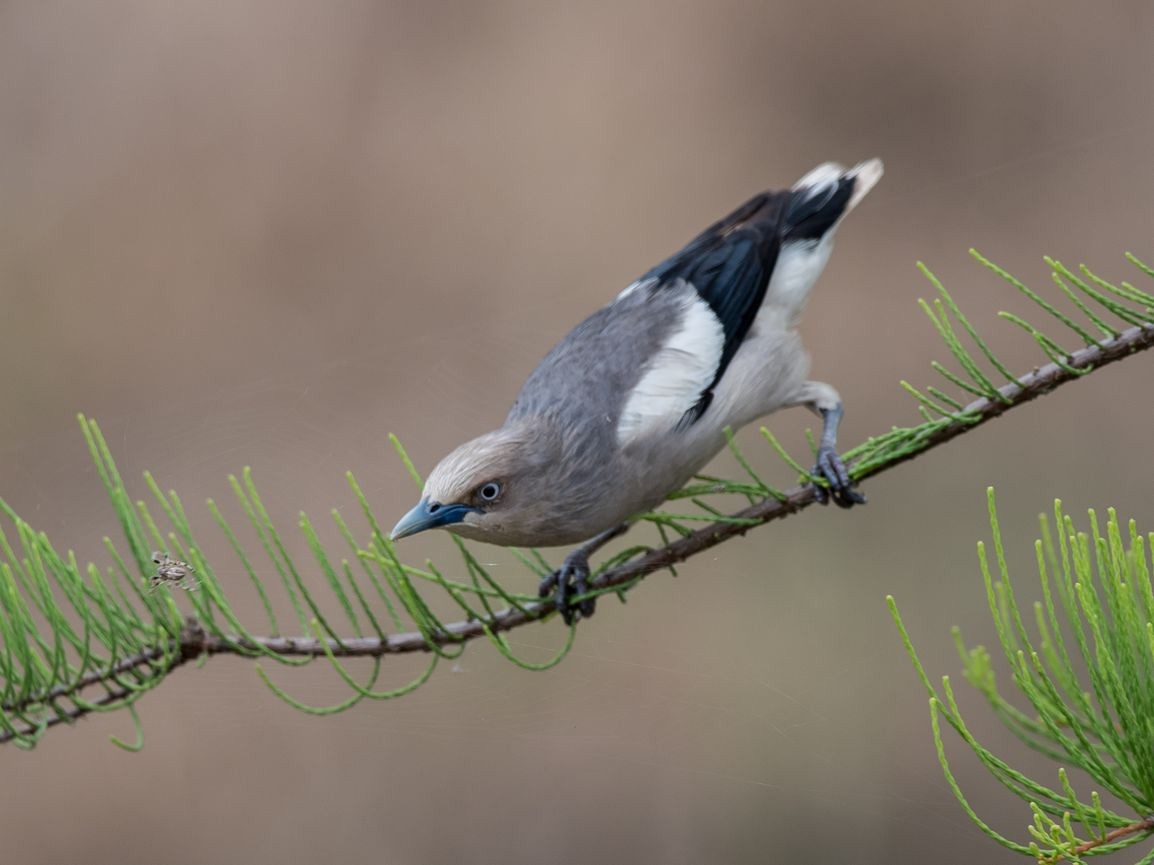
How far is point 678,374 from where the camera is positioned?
1.89 metres

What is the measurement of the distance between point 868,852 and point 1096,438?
1.40 meters

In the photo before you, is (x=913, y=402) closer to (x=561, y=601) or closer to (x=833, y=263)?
(x=833, y=263)

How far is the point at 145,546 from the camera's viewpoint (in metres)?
1.28

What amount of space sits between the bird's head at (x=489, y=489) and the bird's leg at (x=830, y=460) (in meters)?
0.38

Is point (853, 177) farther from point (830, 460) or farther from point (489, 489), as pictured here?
point (489, 489)

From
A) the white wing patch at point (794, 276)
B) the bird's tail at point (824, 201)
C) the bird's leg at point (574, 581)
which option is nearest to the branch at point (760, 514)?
the bird's leg at point (574, 581)

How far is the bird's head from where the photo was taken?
5.11 ft

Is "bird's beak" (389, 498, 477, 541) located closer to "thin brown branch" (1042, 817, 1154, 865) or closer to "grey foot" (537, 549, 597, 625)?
"grey foot" (537, 549, 597, 625)

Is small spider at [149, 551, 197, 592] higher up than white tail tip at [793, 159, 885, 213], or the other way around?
white tail tip at [793, 159, 885, 213]

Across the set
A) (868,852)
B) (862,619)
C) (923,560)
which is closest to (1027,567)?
(923,560)

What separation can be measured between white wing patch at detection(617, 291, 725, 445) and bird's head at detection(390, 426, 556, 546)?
0.55ft

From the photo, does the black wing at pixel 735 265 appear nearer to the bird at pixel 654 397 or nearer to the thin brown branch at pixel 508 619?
the bird at pixel 654 397

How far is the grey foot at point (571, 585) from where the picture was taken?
1.50 meters

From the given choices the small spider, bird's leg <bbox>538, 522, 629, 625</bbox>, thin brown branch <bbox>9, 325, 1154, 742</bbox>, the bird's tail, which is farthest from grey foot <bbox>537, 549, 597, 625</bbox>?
the bird's tail
